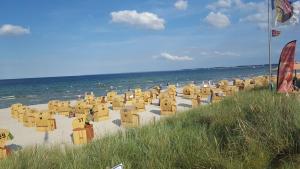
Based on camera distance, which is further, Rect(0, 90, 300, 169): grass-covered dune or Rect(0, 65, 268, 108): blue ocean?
Rect(0, 65, 268, 108): blue ocean

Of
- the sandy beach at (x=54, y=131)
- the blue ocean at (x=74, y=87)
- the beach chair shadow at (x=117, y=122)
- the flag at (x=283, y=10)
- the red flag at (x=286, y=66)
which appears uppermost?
the flag at (x=283, y=10)

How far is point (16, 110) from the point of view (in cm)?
2166

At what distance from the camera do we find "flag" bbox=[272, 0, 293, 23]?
1067 cm

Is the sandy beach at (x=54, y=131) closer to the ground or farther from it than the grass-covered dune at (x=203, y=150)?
closer to the ground

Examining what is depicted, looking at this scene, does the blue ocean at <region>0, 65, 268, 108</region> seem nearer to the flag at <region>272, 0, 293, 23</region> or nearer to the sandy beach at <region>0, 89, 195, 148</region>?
the sandy beach at <region>0, 89, 195, 148</region>

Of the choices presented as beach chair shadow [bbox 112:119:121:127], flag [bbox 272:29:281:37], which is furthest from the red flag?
beach chair shadow [bbox 112:119:121:127]

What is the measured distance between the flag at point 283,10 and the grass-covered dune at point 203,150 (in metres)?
5.43

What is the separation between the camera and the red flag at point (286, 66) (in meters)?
8.15

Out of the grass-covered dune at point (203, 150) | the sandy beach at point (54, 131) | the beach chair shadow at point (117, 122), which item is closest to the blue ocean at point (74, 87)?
the sandy beach at point (54, 131)

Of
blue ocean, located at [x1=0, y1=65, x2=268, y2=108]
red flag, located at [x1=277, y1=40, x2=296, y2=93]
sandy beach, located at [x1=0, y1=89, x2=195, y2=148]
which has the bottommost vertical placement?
blue ocean, located at [x1=0, y1=65, x2=268, y2=108]

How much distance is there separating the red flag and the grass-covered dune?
7.62 feet

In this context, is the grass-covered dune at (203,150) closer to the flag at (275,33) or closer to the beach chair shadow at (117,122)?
the flag at (275,33)

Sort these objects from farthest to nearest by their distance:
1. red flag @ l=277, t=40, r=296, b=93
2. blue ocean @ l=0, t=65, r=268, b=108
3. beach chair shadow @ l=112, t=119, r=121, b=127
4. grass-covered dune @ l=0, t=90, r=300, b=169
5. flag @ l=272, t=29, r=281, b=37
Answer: blue ocean @ l=0, t=65, r=268, b=108
beach chair shadow @ l=112, t=119, r=121, b=127
flag @ l=272, t=29, r=281, b=37
red flag @ l=277, t=40, r=296, b=93
grass-covered dune @ l=0, t=90, r=300, b=169

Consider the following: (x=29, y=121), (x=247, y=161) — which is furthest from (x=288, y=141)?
(x=29, y=121)
